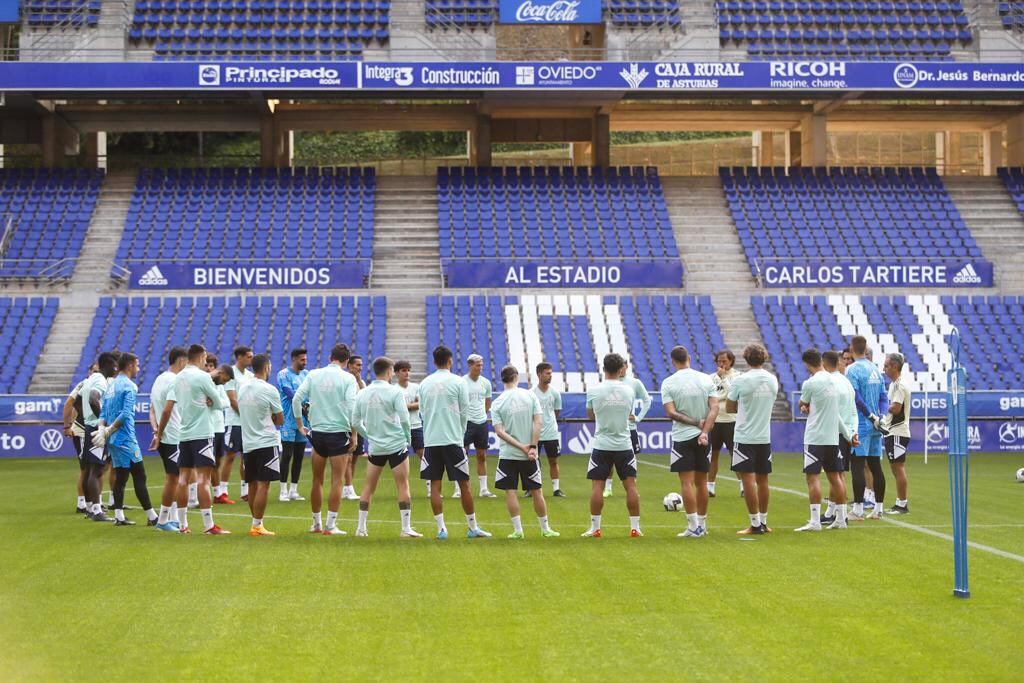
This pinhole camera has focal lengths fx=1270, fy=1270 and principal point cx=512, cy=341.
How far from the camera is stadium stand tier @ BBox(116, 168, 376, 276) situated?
36.3 m

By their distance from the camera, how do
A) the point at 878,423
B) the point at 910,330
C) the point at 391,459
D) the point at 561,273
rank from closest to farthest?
1. the point at 391,459
2. the point at 878,423
3. the point at 910,330
4. the point at 561,273

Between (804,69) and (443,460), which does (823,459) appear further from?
(804,69)

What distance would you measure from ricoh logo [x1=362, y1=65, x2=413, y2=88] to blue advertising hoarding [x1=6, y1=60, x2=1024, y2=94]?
3 cm

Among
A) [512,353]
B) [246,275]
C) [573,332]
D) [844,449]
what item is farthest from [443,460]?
[246,275]

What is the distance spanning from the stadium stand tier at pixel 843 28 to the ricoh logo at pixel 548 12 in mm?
4796

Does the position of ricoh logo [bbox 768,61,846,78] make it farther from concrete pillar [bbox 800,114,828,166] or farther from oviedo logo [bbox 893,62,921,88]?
concrete pillar [bbox 800,114,828,166]

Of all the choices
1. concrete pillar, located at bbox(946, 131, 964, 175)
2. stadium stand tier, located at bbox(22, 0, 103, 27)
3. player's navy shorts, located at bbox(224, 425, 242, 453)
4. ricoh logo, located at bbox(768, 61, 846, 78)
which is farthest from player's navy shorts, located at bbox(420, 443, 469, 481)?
concrete pillar, located at bbox(946, 131, 964, 175)

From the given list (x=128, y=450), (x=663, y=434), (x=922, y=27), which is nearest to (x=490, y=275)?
(x=663, y=434)

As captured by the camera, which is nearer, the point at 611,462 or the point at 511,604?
the point at 511,604

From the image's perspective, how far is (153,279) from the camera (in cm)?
3534

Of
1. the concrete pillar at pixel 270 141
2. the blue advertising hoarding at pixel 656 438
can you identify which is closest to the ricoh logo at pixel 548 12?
the concrete pillar at pixel 270 141

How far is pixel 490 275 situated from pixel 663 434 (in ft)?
28.1

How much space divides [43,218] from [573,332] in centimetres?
1644

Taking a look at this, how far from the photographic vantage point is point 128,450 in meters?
14.9
